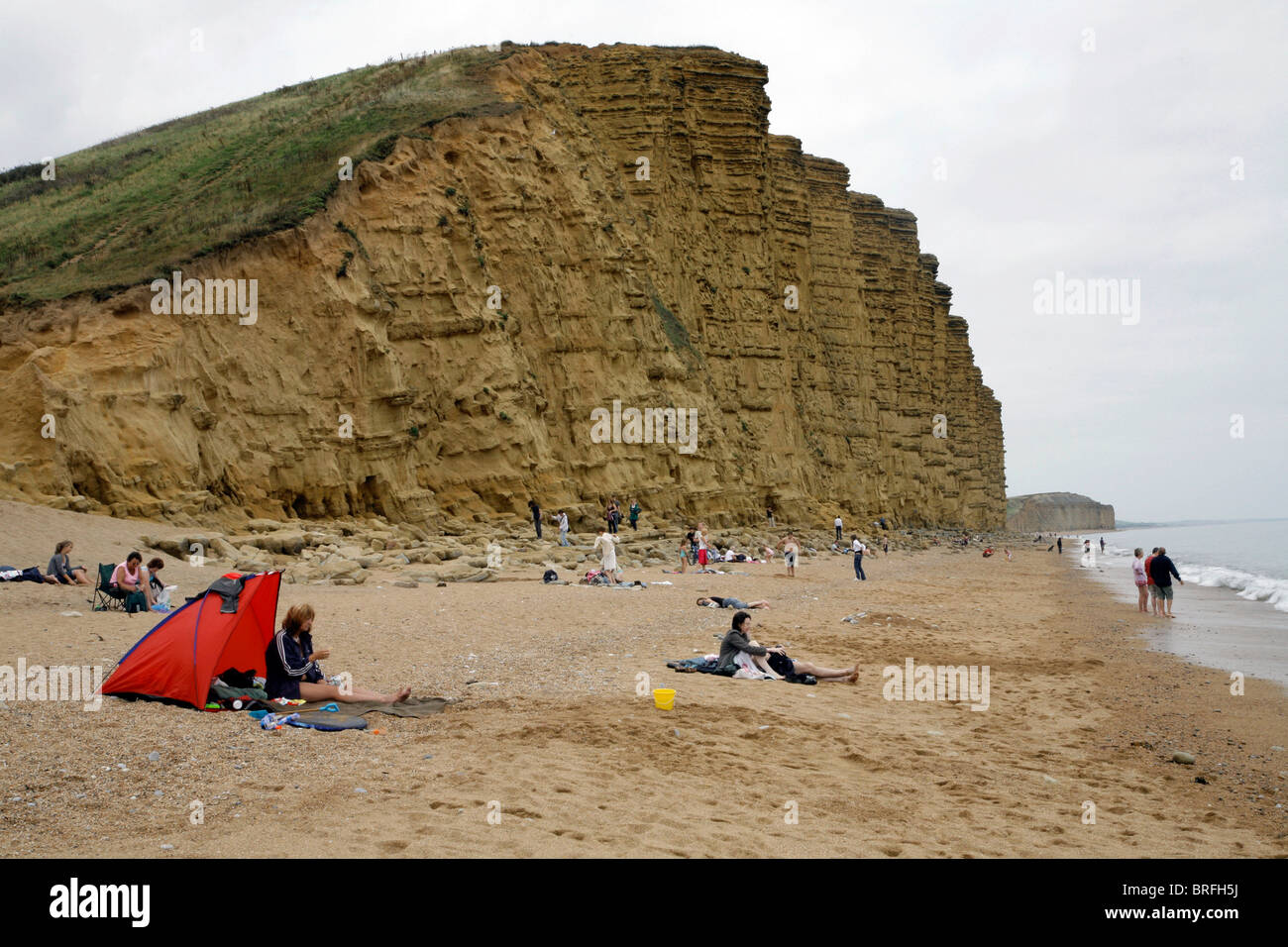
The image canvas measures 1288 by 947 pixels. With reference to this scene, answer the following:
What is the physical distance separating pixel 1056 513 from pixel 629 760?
168398 mm

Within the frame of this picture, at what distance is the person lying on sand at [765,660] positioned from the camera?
984 cm

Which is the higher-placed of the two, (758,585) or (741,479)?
(741,479)

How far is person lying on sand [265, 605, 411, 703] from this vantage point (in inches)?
295

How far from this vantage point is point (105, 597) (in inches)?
484

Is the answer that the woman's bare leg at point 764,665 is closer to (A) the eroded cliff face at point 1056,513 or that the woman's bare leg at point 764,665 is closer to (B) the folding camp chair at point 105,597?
(B) the folding camp chair at point 105,597

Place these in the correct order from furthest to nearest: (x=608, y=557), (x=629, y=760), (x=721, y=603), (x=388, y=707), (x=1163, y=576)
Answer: (x=1163, y=576)
(x=608, y=557)
(x=721, y=603)
(x=388, y=707)
(x=629, y=760)

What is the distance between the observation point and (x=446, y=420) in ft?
87.7

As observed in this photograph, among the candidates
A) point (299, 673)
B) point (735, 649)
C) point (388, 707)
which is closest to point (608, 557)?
point (735, 649)

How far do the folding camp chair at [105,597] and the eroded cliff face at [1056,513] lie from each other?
135499 mm

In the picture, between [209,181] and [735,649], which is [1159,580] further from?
[209,181]

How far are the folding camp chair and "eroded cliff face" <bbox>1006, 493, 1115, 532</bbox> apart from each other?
135m

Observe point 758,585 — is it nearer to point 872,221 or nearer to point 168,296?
Result: point 168,296
